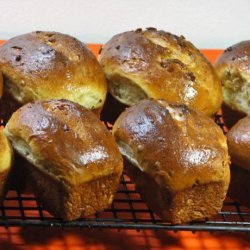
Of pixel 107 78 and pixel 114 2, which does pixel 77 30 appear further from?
pixel 107 78

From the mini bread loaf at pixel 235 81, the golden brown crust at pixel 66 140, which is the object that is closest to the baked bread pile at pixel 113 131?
the golden brown crust at pixel 66 140

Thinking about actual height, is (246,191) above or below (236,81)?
below

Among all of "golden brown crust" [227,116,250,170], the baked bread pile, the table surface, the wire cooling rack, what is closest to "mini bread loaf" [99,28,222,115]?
the baked bread pile

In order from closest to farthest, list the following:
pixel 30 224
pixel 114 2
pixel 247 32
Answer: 1. pixel 30 224
2. pixel 114 2
3. pixel 247 32

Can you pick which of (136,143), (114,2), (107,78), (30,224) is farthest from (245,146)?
(114,2)

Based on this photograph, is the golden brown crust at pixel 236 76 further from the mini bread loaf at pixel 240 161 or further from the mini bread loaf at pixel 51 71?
the mini bread loaf at pixel 51 71

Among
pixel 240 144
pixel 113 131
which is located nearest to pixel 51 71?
pixel 113 131
